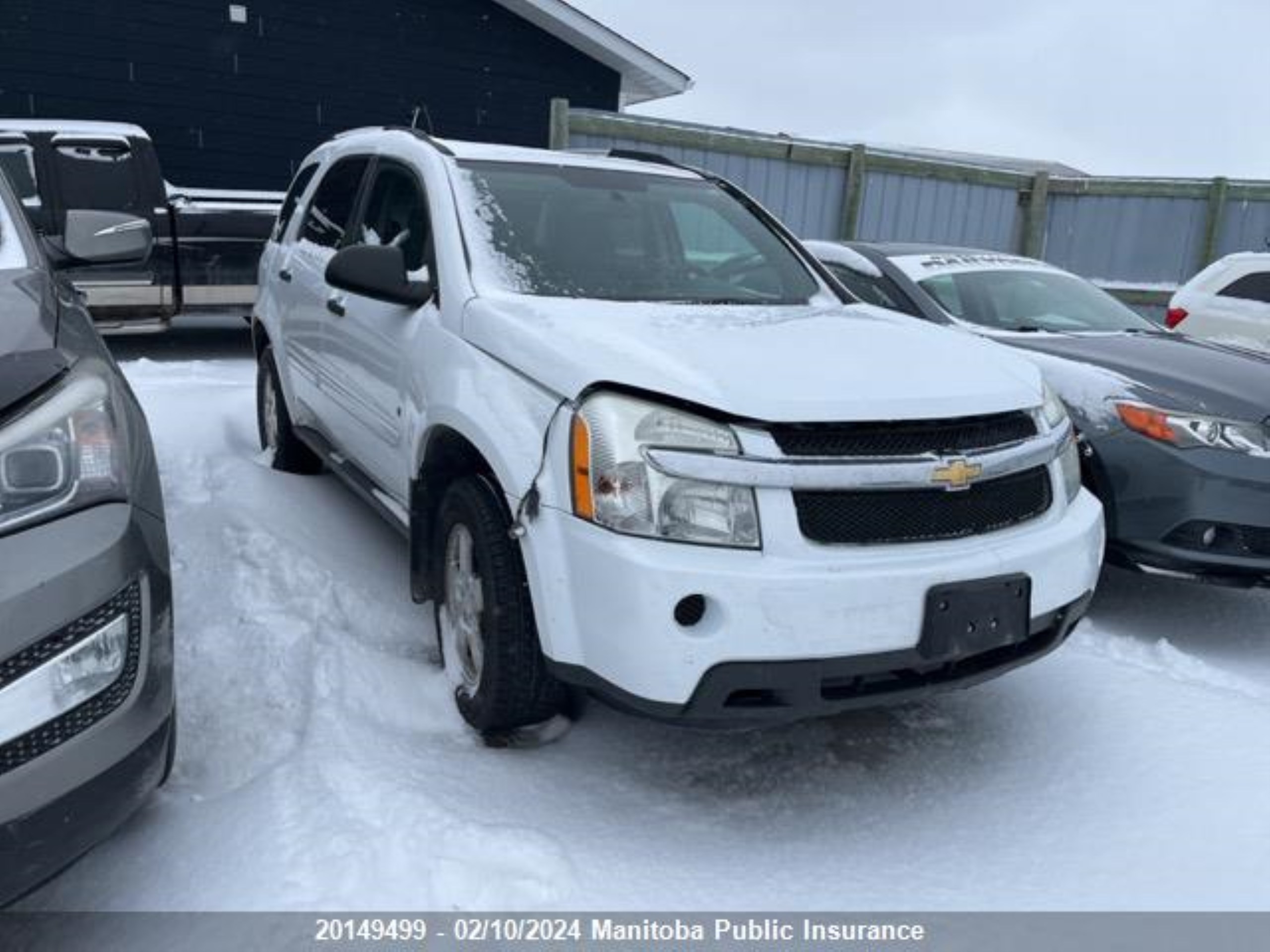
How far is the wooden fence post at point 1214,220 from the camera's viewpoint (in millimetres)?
12891

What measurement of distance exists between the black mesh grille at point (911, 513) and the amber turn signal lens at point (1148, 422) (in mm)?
1379

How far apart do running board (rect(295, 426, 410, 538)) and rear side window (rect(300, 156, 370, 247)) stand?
865mm

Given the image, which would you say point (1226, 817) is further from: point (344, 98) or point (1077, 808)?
point (344, 98)

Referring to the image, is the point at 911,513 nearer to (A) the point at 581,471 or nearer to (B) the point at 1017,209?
(A) the point at 581,471

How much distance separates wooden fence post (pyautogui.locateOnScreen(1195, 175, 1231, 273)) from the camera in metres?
12.9

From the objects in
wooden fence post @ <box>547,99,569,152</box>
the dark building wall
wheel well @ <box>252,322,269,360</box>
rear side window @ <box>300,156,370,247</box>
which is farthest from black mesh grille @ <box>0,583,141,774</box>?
the dark building wall

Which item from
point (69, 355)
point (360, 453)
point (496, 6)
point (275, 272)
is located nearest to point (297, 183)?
point (275, 272)

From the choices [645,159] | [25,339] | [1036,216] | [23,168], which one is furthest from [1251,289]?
[23,168]

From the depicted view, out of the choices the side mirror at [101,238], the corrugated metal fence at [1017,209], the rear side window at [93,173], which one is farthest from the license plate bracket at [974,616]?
Result: the corrugated metal fence at [1017,209]

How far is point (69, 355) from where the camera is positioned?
6.97 feet

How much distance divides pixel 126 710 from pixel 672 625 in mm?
1102

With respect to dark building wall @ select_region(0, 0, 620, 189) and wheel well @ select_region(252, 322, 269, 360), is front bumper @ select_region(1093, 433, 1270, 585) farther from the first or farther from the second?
dark building wall @ select_region(0, 0, 620, 189)

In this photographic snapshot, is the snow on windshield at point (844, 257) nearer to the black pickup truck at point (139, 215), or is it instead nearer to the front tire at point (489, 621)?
the front tire at point (489, 621)

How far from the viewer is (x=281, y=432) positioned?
512 centimetres
